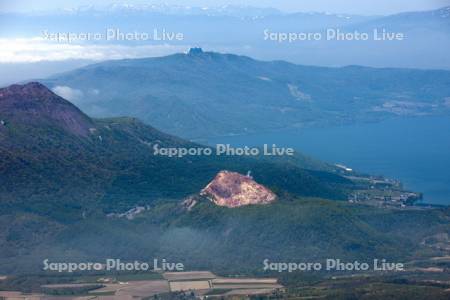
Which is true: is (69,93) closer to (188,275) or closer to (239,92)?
(239,92)

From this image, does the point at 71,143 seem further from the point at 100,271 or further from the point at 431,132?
the point at 431,132

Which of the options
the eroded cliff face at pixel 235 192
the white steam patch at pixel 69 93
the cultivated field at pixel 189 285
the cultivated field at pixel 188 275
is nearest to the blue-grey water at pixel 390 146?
the eroded cliff face at pixel 235 192

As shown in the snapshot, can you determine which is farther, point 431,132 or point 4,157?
point 431,132

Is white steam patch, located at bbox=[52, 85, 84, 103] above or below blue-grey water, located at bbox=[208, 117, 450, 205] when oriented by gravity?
above

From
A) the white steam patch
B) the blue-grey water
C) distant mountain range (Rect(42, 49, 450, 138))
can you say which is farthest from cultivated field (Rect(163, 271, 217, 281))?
the white steam patch

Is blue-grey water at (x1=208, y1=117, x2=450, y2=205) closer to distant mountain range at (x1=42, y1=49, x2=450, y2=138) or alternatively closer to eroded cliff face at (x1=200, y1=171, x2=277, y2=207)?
distant mountain range at (x1=42, y1=49, x2=450, y2=138)

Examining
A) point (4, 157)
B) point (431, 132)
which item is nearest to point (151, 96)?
point (431, 132)
